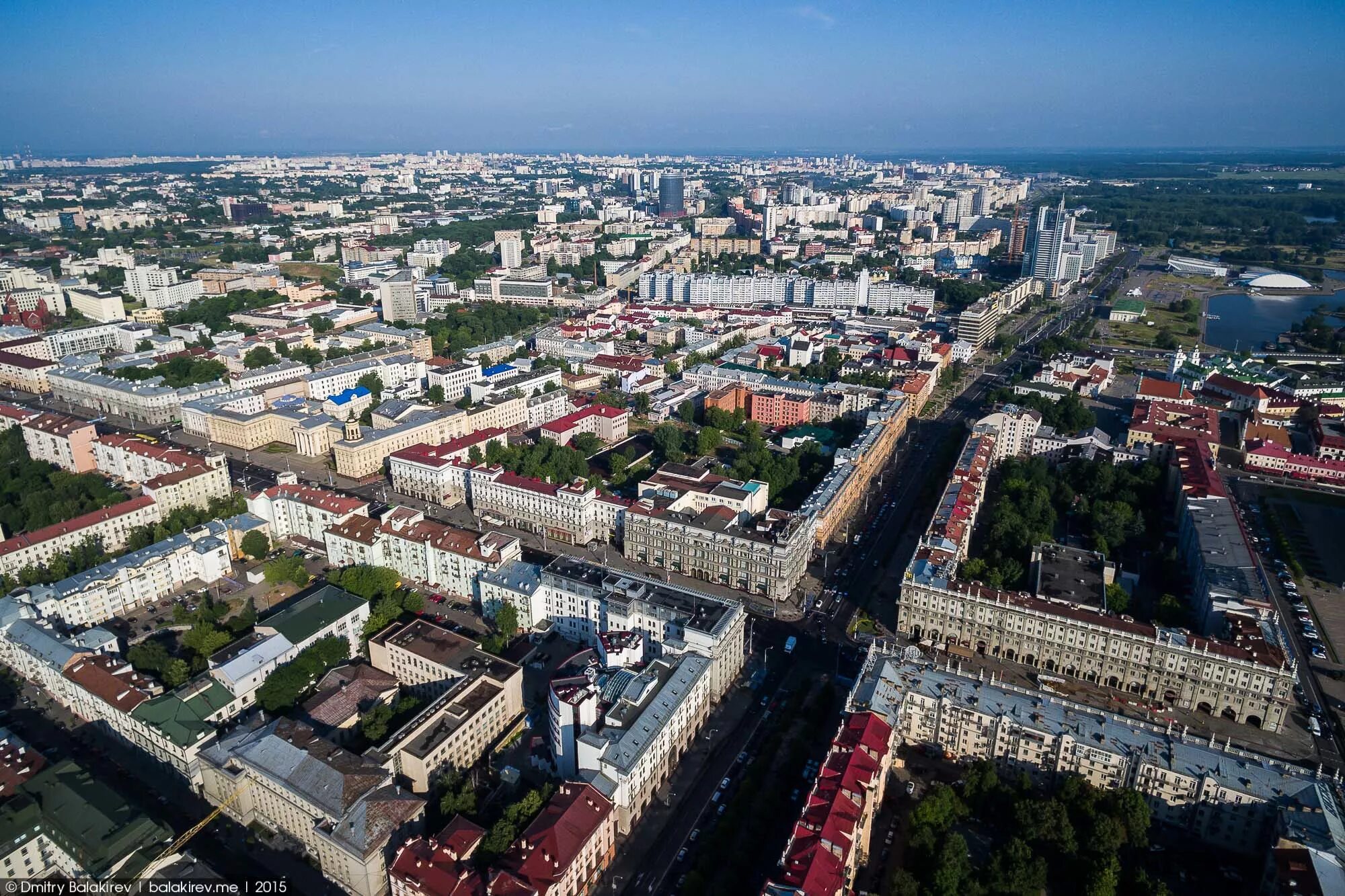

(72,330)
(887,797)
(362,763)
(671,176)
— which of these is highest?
(671,176)

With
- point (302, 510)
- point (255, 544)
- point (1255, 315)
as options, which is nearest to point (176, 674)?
point (255, 544)

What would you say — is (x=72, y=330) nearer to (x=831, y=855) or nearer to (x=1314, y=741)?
(x=831, y=855)

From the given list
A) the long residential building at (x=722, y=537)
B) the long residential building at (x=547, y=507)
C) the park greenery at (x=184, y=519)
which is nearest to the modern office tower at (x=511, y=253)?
the long residential building at (x=547, y=507)

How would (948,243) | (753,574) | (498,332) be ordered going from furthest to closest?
(948,243), (498,332), (753,574)

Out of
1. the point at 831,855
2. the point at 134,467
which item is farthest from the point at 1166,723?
the point at 134,467

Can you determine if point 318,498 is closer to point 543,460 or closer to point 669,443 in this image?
point 543,460

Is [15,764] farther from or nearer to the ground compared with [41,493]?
nearer to the ground

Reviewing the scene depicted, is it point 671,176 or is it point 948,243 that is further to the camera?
point 671,176


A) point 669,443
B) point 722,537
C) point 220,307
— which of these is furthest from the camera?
point 220,307
